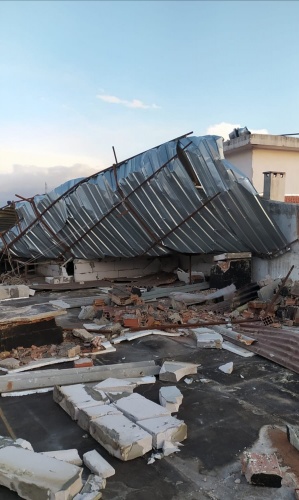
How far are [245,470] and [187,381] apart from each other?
197 centimetres

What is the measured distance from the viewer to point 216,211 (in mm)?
10508

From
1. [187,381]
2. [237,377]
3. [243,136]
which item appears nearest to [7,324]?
[187,381]

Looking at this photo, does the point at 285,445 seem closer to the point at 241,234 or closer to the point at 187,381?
the point at 187,381

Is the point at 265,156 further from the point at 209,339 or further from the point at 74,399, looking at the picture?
the point at 74,399

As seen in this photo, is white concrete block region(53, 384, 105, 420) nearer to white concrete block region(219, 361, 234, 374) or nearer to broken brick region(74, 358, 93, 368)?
broken brick region(74, 358, 93, 368)

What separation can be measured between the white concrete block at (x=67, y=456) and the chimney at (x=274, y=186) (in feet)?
28.5

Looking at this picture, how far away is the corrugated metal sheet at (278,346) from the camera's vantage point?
573 centimetres

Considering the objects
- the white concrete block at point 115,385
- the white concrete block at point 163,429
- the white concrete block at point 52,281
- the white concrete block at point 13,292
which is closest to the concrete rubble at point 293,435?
the white concrete block at point 163,429

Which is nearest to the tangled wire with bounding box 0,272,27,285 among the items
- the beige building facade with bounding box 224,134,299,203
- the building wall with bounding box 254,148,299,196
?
the beige building facade with bounding box 224,134,299,203

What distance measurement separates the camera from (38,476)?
288 centimetres

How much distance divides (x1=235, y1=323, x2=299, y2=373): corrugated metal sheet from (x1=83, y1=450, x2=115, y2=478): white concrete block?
3.20 m

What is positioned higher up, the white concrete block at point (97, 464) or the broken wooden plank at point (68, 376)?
the broken wooden plank at point (68, 376)

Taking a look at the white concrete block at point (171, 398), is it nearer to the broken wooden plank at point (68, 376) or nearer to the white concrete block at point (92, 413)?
the white concrete block at point (92, 413)

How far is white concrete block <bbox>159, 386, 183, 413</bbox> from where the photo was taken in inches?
167
